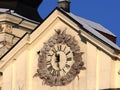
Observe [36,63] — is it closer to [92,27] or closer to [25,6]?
[92,27]

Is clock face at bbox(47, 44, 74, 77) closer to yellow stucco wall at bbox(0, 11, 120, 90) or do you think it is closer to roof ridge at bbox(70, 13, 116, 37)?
yellow stucco wall at bbox(0, 11, 120, 90)

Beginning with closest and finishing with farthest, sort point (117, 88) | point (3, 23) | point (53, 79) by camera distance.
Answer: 1. point (117, 88)
2. point (53, 79)
3. point (3, 23)

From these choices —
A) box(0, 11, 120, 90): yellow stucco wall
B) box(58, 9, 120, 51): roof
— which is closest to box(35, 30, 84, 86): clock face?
box(0, 11, 120, 90): yellow stucco wall

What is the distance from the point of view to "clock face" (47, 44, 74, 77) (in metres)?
35.9

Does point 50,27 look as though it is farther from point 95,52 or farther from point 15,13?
point 15,13

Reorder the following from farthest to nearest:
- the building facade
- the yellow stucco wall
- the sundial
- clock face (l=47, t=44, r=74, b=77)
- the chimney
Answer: the sundial → the chimney → clock face (l=47, t=44, r=74, b=77) → the building facade → the yellow stucco wall

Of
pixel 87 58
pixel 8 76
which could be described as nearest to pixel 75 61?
pixel 87 58

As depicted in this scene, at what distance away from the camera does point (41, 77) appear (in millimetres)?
36812

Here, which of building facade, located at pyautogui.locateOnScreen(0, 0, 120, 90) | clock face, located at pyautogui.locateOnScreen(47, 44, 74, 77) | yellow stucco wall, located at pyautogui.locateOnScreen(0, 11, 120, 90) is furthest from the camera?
clock face, located at pyautogui.locateOnScreen(47, 44, 74, 77)

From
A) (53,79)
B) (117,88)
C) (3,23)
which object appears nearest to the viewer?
(117,88)

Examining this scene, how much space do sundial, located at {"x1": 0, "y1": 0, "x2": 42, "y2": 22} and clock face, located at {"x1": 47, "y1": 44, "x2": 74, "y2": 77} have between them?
28.4 feet

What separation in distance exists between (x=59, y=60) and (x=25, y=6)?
10.1m

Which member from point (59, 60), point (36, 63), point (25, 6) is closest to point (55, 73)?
point (59, 60)

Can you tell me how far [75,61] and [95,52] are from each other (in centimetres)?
111
